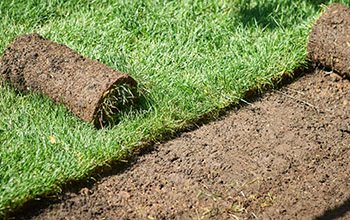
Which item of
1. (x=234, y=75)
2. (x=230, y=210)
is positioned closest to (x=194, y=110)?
(x=234, y=75)

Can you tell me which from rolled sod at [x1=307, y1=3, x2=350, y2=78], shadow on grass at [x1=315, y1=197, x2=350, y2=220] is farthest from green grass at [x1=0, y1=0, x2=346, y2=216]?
shadow on grass at [x1=315, y1=197, x2=350, y2=220]

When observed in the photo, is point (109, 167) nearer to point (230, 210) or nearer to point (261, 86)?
point (230, 210)

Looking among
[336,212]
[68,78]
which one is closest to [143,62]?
[68,78]

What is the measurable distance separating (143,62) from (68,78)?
72 centimetres

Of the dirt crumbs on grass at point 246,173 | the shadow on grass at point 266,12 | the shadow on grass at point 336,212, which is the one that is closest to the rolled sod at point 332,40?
the dirt crumbs on grass at point 246,173

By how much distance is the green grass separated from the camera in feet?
14.4

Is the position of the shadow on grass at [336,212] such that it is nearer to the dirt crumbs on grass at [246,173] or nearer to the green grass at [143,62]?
the dirt crumbs on grass at [246,173]

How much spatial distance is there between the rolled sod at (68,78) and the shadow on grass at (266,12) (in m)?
1.43

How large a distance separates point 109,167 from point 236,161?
2.51ft

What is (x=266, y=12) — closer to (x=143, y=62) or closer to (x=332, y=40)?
(x=332, y=40)

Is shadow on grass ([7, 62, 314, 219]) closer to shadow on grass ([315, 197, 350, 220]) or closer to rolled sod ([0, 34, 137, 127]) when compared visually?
rolled sod ([0, 34, 137, 127])

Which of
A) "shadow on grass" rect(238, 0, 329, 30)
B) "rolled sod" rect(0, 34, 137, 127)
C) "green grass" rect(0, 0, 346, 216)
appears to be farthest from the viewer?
"shadow on grass" rect(238, 0, 329, 30)

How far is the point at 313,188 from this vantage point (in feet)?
14.8

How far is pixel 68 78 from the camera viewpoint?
15.8 feet
